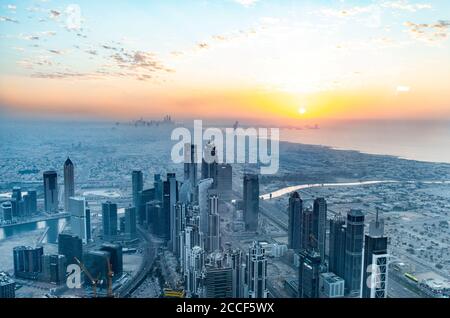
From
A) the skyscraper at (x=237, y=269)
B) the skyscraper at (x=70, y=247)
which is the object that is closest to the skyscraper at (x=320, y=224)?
the skyscraper at (x=237, y=269)

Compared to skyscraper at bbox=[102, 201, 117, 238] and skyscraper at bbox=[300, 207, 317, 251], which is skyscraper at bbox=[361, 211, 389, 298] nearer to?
skyscraper at bbox=[300, 207, 317, 251]

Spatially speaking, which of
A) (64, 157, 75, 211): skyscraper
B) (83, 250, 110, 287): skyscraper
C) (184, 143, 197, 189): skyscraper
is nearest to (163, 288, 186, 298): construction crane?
(83, 250, 110, 287): skyscraper
